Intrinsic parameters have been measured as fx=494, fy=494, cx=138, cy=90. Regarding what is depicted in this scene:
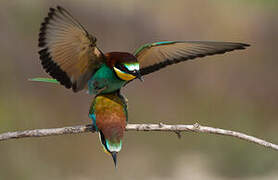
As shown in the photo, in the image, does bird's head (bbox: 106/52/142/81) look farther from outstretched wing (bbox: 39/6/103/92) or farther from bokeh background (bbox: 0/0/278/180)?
bokeh background (bbox: 0/0/278/180)

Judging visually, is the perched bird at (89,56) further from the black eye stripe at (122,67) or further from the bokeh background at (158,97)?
the bokeh background at (158,97)

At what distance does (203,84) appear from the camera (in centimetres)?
490

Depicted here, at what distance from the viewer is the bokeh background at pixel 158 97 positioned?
4.09 m

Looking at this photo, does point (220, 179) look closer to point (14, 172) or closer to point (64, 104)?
point (64, 104)

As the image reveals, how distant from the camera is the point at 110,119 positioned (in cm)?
205

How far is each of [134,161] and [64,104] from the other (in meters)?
0.80

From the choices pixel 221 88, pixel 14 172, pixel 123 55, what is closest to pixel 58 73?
pixel 123 55

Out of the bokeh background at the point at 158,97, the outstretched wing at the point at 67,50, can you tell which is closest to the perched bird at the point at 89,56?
the outstretched wing at the point at 67,50

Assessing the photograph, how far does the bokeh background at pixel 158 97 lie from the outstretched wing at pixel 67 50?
159cm

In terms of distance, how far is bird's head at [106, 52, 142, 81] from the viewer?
6.64 feet

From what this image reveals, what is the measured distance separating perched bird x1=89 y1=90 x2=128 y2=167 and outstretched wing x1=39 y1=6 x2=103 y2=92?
0.14 m

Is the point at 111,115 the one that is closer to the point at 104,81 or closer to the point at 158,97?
the point at 104,81

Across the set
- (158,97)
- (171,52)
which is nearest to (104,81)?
(171,52)

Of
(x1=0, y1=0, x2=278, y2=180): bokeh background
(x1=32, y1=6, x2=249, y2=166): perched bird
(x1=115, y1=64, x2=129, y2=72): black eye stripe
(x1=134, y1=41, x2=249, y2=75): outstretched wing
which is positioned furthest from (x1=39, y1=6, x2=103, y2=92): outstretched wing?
(x1=0, y1=0, x2=278, y2=180): bokeh background
